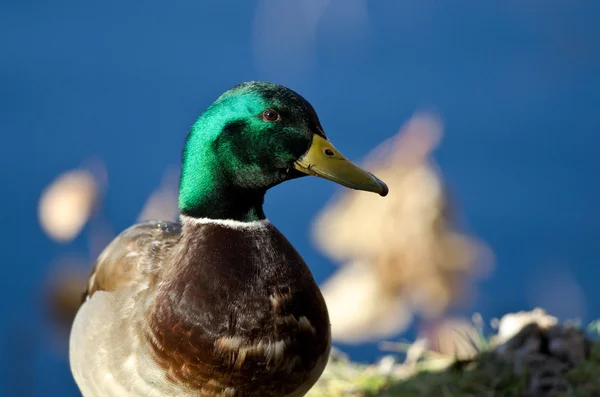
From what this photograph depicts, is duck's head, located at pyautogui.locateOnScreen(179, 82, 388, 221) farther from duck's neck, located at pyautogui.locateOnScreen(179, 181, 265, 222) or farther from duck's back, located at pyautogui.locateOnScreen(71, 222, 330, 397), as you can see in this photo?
duck's back, located at pyautogui.locateOnScreen(71, 222, 330, 397)

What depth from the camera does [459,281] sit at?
3523 millimetres

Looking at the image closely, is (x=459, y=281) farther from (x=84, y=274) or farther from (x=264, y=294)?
(x=264, y=294)

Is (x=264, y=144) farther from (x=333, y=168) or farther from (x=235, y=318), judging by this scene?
(x=235, y=318)

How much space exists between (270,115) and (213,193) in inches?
8.6

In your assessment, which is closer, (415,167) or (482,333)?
(482,333)

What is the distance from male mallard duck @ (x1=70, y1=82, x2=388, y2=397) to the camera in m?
1.69

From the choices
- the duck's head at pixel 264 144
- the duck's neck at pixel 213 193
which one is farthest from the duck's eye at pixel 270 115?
the duck's neck at pixel 213 193

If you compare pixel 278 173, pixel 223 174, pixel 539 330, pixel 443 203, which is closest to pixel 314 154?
pixel 278 173

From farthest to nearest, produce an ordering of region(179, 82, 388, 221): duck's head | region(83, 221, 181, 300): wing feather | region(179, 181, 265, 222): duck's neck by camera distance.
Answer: region(83, 221, 181, 300): wing feather < region(179, 181, 265, 222): duck's neck < region(179, 82, 388, 221): duck's head

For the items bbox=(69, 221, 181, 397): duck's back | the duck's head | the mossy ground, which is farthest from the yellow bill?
the mossy ground

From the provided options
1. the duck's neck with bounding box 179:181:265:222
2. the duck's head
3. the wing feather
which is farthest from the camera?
the wing feather

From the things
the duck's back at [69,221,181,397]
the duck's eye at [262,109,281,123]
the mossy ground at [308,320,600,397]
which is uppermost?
the duck's eye at [262,109,281,123]

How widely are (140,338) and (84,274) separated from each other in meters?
1.46

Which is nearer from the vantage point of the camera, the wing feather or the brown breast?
the brown breast
